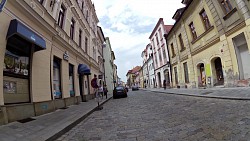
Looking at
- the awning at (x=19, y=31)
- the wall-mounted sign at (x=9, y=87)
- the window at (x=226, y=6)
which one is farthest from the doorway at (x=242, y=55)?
the wall-mounted sign at (x=9, y=87)

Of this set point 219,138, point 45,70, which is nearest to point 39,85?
point 45,70

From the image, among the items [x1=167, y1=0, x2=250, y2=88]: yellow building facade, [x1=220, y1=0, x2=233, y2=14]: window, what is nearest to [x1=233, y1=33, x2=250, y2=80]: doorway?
[x1=167, y1=0, x2=250, y2=88]: yellow building facade

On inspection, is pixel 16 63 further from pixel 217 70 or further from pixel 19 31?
pixel 217 70

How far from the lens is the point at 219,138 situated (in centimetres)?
361

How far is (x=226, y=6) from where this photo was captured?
13.0 meters

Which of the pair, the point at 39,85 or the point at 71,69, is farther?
the point at 71,69

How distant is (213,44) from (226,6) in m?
3.16

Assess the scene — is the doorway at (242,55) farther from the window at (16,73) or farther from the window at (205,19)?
the window at (16,73)

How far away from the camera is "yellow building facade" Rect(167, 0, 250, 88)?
11.9 m

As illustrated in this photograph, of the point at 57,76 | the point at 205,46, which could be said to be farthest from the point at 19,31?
the point at 205,46

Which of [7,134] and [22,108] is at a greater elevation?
[22,108]

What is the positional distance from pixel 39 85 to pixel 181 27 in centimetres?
1762

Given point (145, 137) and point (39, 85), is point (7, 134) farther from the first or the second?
point (39, 85)

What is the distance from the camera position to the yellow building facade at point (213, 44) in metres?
11.9
